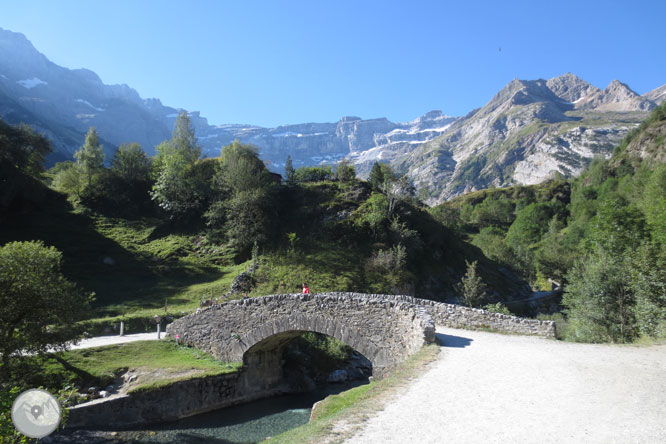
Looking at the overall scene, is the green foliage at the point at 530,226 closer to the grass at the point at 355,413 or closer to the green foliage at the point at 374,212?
the green foliage at the point at 374,212

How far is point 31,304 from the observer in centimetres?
1501

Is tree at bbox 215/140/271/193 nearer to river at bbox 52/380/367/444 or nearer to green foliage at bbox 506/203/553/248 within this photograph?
river at bbox 52/380/367/444

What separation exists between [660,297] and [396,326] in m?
13.2

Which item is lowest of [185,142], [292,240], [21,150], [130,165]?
[292,240]

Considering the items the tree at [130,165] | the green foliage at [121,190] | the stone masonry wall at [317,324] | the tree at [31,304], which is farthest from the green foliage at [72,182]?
the tree at [31,304]

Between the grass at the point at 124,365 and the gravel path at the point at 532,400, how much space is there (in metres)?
14.4

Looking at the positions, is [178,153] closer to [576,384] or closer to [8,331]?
[8,331]

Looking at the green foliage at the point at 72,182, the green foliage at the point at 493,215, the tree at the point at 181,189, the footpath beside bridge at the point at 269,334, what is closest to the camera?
the footpath beside bridge at the point at 269,334

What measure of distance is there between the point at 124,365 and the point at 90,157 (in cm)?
5230

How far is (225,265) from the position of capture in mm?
40594

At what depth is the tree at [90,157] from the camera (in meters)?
58.4

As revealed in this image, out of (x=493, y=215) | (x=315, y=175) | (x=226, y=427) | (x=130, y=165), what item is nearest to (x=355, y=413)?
(x=226, y=427)

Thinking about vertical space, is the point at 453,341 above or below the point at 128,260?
below

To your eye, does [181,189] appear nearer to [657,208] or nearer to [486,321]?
[486,321]
